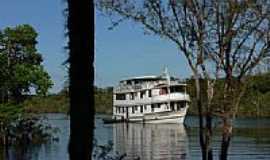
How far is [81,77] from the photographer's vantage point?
296 inches

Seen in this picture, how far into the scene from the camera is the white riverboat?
295ft

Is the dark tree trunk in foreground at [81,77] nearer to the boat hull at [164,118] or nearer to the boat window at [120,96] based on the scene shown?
the boat hull at [164,118]

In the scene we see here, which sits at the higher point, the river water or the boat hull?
the boat hull

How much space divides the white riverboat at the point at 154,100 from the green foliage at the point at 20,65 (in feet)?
139

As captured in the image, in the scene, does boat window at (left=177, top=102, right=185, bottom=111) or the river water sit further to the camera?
boat window at (left=177, top=102, right=185, bottom=111)

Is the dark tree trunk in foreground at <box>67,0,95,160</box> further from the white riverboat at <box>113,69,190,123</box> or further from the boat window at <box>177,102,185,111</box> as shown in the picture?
the boat window at <box>177,102,185,111</box>

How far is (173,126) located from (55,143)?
39.5m

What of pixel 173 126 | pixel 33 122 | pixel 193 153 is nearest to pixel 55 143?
pixel 33 122

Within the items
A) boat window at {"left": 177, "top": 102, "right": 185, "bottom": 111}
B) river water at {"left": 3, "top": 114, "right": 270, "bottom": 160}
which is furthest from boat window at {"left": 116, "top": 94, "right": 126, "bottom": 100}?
river water at {"left": 3, "top": 114, "right": 270, "bottom": 160}

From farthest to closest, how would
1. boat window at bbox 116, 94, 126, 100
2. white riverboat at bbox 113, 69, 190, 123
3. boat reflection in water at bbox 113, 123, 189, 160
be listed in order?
boat window at bbox 116, 94, 126, 100
white riverboat at bbox 113, 69, 190, 123
boat reflection in water at bbox 113, 123, 189, 160

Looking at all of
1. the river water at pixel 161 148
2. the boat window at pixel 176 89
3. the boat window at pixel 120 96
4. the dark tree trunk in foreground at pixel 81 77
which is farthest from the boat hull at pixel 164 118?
the dark tree trunk in foreground at pixel 81 77

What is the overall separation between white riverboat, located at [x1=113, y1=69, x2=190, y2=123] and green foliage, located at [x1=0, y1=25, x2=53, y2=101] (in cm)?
4236

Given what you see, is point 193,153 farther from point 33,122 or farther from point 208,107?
point 208,107

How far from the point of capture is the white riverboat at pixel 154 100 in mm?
90000
